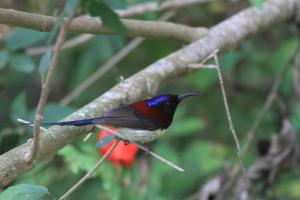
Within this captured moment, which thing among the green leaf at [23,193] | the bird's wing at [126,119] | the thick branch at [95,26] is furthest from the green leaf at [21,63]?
the green leaf at [23,193]

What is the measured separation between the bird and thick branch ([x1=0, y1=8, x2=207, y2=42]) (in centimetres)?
40

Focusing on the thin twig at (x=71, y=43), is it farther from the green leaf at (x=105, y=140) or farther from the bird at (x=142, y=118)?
the green leaf at (x=105, y=140)

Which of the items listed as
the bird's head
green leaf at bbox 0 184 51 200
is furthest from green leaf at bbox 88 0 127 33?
the bird's head

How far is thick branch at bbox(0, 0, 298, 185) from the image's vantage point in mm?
2717

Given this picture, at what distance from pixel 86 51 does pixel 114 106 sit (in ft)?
8.00

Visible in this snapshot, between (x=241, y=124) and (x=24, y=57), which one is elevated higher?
(x=24, y=57)

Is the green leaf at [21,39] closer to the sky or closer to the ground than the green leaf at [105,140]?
closer to the sky

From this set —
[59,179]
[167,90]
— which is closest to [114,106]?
[59,179]

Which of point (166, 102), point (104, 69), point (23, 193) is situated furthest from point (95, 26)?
point (104, 69)

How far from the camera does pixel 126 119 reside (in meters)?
3.49

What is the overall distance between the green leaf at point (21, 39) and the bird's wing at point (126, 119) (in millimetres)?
1011

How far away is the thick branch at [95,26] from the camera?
10.0ft

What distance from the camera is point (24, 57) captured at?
4.38 metres

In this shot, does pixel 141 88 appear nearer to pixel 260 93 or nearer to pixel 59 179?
pixel 59 179
